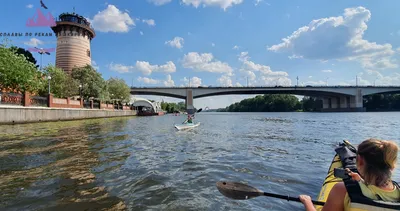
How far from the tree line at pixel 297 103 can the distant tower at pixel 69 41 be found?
372 feet

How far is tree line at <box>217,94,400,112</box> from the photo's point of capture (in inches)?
4471

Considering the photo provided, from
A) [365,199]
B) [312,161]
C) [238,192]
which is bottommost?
[312,161]

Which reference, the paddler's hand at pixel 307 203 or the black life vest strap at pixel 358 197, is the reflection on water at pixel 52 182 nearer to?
the paddler's hand at pixel 307 203

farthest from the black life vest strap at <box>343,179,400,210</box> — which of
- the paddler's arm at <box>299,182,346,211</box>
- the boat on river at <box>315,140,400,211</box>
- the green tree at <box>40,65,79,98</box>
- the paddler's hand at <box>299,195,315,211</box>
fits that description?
the green tree at <box>40,65,79,98</box>

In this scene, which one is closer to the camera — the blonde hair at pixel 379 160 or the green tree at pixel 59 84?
the blonde hair at pixel 379 160

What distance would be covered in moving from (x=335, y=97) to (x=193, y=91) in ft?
209

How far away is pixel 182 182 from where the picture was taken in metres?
6.66

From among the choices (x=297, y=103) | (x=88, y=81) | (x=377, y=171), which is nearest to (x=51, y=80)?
(x=88, y=81)

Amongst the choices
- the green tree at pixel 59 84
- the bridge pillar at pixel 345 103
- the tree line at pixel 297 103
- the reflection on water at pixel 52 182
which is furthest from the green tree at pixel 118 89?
the tree line at pixel 297 103

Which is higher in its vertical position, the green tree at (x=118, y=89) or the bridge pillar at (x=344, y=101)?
the green tree at (x=118, y=89)

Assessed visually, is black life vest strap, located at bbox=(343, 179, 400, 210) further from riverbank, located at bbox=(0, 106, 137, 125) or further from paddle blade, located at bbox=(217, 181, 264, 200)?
riverbank, located at bbox=(0, 106, 137, 125)

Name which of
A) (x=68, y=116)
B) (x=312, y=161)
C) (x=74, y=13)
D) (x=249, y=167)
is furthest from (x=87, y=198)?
(x=74, y=13)

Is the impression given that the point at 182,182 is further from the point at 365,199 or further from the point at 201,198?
the point at 365,199

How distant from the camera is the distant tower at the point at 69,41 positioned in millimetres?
68562
